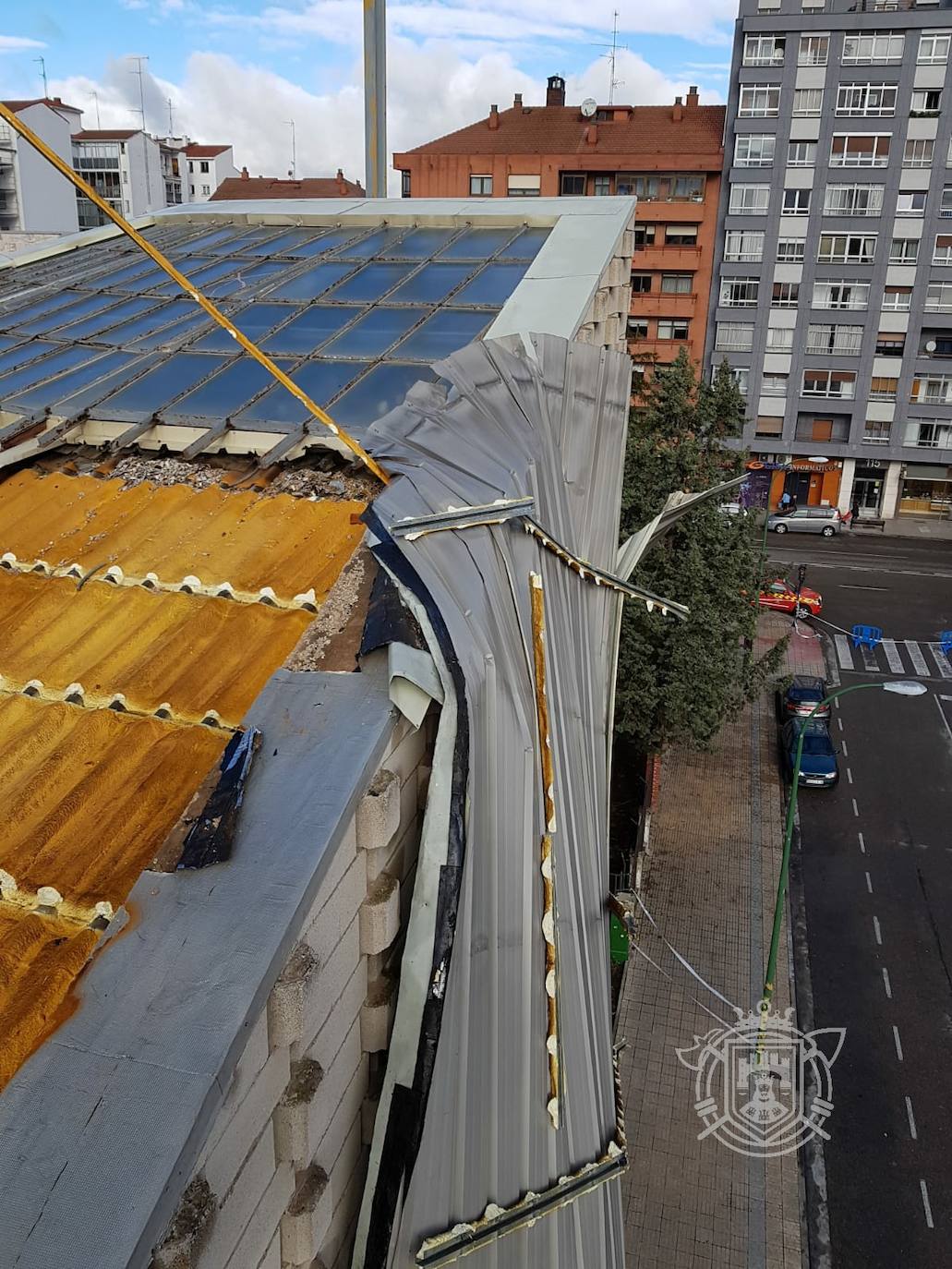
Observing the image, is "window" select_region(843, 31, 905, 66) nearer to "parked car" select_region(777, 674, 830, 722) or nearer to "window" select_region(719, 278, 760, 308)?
"window" select_region(719, 278, 760, 308)

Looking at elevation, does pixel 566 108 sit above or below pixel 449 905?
above

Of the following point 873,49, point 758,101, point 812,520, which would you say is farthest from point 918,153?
point 812,520

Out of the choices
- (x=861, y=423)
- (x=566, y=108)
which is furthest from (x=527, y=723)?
(x=566, y=108)

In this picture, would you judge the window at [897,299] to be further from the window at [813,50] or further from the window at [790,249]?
the window at [813,50]

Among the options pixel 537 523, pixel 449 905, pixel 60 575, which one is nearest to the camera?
pixel 449 905

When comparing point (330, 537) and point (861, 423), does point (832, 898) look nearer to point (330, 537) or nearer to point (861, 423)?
point (330, 537)

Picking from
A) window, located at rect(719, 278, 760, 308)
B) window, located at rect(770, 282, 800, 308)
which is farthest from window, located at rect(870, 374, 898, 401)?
window, located at rect(719, 278, 760, 308)

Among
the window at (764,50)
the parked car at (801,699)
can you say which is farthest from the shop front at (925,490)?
the parked car at (801,699)
